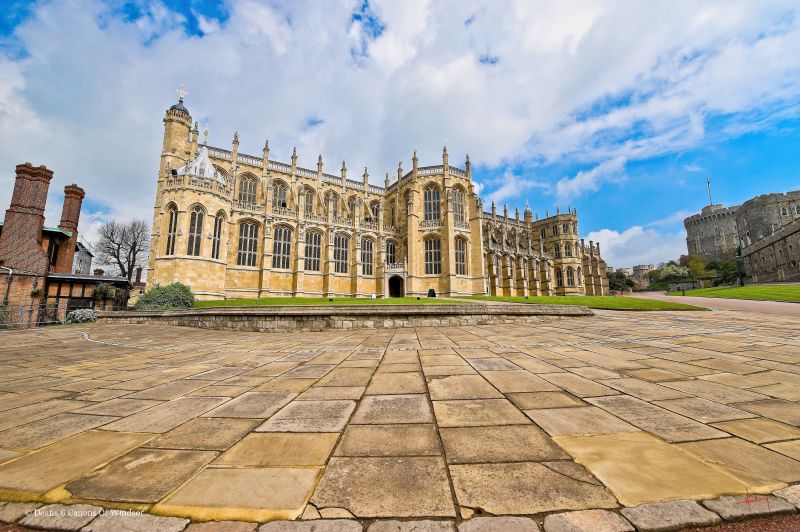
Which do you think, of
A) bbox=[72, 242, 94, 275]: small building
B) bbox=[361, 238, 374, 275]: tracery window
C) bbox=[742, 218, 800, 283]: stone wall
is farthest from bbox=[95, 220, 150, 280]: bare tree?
bbox=[742, 218, 800, 283]: stone wall

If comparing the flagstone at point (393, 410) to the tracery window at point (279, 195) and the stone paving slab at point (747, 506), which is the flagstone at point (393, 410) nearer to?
the stone paving slab at point (747, 506)

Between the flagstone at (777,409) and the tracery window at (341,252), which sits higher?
the tracery window at (341,252)

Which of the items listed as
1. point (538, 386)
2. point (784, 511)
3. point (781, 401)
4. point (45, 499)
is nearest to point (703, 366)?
point (781, 401)

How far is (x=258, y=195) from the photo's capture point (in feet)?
101

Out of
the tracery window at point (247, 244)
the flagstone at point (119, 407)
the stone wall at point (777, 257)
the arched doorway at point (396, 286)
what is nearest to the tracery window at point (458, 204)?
the arched doorway at point (396, 286)

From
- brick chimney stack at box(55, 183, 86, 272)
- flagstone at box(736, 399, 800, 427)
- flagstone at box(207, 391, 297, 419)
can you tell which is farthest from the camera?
brick chimney stack at box(55, 183, 86, 272)

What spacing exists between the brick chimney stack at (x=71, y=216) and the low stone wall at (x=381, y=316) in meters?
23.6

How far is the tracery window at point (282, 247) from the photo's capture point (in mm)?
29203

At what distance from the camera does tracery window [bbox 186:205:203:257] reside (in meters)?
24.2

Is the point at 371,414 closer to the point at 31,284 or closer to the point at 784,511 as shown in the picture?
the point at 784,511

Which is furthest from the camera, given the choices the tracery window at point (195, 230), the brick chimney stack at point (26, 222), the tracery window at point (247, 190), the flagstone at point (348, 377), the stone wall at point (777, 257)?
the stone wall at point (777, 257)

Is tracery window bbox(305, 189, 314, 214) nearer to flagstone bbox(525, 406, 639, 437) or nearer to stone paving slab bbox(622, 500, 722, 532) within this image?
flagstone bbox(525, 406, 639, 437)

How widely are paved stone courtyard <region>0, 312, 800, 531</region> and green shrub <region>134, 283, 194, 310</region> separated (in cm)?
1743

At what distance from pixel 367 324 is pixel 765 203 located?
82.7 metres
